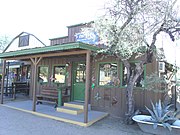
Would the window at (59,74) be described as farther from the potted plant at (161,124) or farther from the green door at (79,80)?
the potted plant at (161,124)

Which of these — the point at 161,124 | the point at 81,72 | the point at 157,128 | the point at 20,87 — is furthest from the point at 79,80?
the point at 161,124

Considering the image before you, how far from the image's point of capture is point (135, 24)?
5.58 metres

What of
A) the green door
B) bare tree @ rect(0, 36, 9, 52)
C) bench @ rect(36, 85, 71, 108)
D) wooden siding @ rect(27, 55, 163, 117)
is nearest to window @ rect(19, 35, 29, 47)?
bench @ rect(36, 85, 71, 108)

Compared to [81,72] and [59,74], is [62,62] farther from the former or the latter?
[81,72]

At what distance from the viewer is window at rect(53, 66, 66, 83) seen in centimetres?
962

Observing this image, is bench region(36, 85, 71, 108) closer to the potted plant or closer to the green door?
the green door

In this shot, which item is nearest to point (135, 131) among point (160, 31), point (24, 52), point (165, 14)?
point (160, 31)

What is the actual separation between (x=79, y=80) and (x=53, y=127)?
12.0ft

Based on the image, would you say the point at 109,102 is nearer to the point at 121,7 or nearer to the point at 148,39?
the point at 148,39

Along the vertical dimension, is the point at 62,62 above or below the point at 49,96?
above

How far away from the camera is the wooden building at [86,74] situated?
6453mm

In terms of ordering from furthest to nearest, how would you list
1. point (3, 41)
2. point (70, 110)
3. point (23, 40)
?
point (3, 41) < point (23, 40) < point (70, 110)

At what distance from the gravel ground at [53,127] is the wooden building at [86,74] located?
686 millimetres

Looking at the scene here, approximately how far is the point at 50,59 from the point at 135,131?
262 inches
